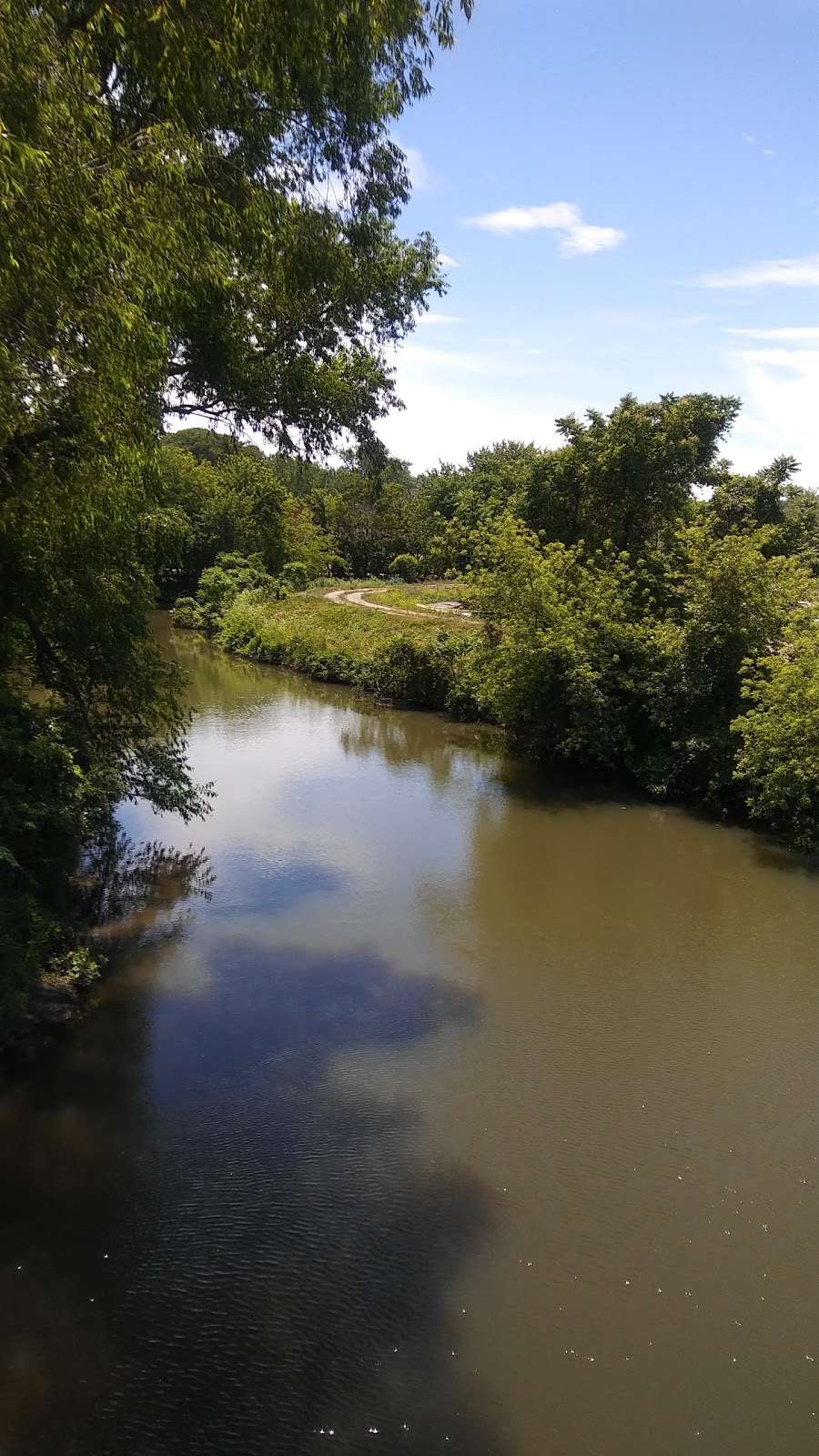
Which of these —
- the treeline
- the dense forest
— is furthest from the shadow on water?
the treeline

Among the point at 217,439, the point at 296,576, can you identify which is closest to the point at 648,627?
the point at 217,439

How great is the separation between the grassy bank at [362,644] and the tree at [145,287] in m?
13.6

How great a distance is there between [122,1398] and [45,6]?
9.43m

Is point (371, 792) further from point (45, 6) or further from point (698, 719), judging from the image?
point (45, 6)

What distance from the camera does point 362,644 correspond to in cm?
2942

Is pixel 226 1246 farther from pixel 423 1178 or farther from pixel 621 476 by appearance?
pixel 621 476

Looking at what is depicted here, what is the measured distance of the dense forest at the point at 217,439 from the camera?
5816 millimetres

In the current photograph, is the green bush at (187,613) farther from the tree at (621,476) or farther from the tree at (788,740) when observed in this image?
the tree at (788,740)

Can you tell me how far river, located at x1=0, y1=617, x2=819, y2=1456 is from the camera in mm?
5234

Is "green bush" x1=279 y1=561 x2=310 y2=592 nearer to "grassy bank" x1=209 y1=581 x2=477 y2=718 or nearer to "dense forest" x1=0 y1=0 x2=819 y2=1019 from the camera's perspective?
"grassy bank" x1=209 y1=581 x2=477 y2=718

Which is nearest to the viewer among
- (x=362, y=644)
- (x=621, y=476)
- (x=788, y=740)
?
(x=788, y=740)

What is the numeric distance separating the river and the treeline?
11.4 feet

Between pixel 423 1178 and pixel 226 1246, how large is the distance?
1.73 m

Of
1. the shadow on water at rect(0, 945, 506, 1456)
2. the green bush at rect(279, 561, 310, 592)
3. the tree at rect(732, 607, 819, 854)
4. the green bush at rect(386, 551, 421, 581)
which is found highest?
the green bush at rect(386, 551, 421, 581)
